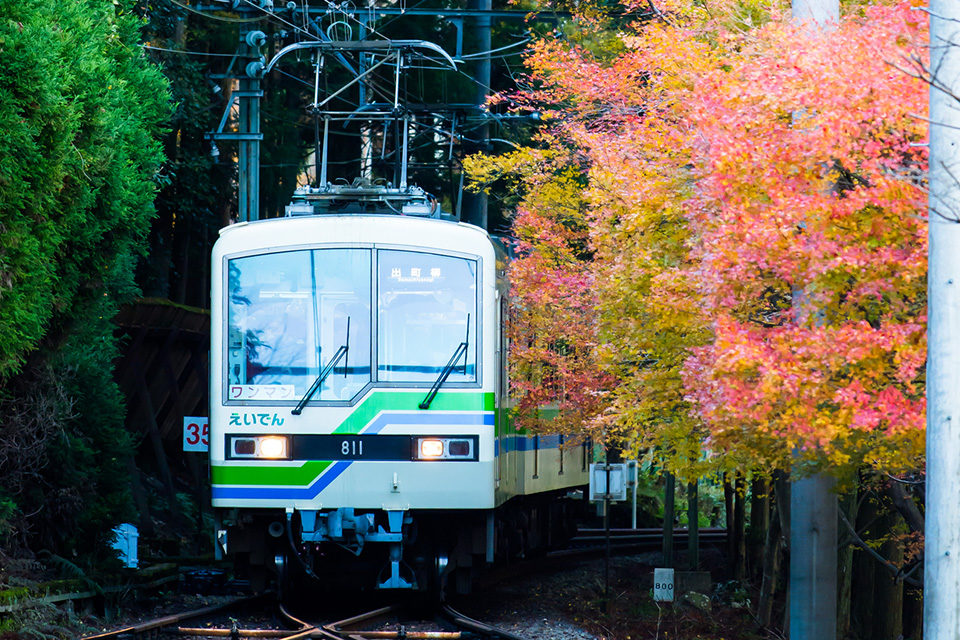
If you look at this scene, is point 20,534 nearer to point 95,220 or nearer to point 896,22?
point 95,220

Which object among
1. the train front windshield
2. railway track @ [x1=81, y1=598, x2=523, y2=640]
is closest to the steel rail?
railway track @ [x1=81, y1=598, x2=523, y2=640]

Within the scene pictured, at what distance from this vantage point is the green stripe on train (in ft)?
34.5

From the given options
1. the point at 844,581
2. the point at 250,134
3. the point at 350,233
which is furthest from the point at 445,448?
the point at 844,581

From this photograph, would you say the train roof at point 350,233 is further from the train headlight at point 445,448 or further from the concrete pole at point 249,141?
the concrete pole at point 249,141

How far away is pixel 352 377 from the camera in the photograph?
10.6 meters

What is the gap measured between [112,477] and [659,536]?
12.9 m

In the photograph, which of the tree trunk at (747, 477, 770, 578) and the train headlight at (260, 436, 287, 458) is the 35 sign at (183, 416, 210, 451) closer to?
the train headlight at (260, 436, 287, 458)

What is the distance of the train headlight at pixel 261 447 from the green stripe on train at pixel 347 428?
9 cm

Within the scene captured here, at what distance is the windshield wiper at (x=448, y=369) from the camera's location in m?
10.5

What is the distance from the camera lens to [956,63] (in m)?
5.53

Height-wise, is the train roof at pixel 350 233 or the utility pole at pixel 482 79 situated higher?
the utility pole at pixel 482 79

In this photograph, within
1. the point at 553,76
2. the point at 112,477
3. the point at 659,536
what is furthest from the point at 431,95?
the point at 112,477

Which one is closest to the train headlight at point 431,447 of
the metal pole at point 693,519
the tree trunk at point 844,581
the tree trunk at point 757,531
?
the tree trunk at point 844,581

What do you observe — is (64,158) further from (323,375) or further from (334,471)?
(334,471)
